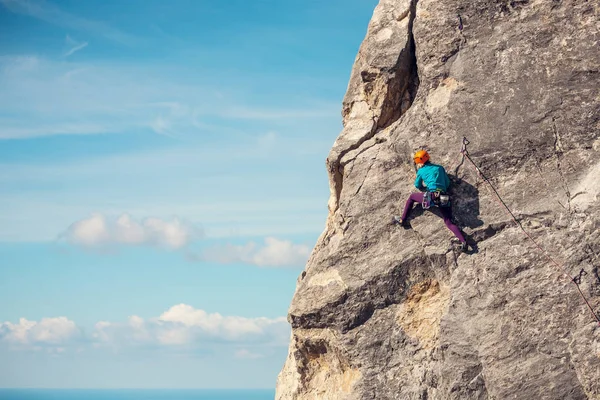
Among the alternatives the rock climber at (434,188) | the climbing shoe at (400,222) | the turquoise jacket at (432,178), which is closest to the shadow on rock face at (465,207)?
the rock climber at (434,188)

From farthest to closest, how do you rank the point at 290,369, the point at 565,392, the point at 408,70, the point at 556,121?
1. the point at 290,369
2. the point at 408,70
3. the point at 556,121
4. the point at 565,392

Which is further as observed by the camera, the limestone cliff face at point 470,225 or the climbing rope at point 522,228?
the limestone cliff face at point 470,225

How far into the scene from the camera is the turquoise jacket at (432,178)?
18.3m

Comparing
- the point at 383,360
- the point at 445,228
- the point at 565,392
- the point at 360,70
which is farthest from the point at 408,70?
the point at 565,392

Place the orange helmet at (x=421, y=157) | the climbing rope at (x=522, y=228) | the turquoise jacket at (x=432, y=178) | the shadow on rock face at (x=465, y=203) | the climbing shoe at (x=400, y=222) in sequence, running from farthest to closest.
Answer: the climbing shoe at (x=400, y=222), the shadow on rock face at (x=465, y=203), the orange helmet at (x=421, y=157), the turquoise jacket at (x=432, y=178), the climbing rope at (x=522, y=228)

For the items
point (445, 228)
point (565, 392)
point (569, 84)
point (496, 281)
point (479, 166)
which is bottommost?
point (565, 392)

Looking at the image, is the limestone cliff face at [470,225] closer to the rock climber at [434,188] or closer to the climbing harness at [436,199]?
the rock climber at [434,188]

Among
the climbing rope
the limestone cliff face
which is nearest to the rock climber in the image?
the limestone cliff face

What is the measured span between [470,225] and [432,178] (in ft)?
4.93

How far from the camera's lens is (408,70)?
20578mm

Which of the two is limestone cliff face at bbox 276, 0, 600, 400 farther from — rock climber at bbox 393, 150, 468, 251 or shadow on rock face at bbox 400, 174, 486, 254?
rock climber at bbox 393, 150, 468, 251

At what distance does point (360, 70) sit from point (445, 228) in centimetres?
532

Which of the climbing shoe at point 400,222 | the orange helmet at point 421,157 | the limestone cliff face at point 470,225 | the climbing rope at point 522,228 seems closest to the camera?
the climbing rope at point 522,228

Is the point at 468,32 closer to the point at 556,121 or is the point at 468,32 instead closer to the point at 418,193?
the point at 556,121
